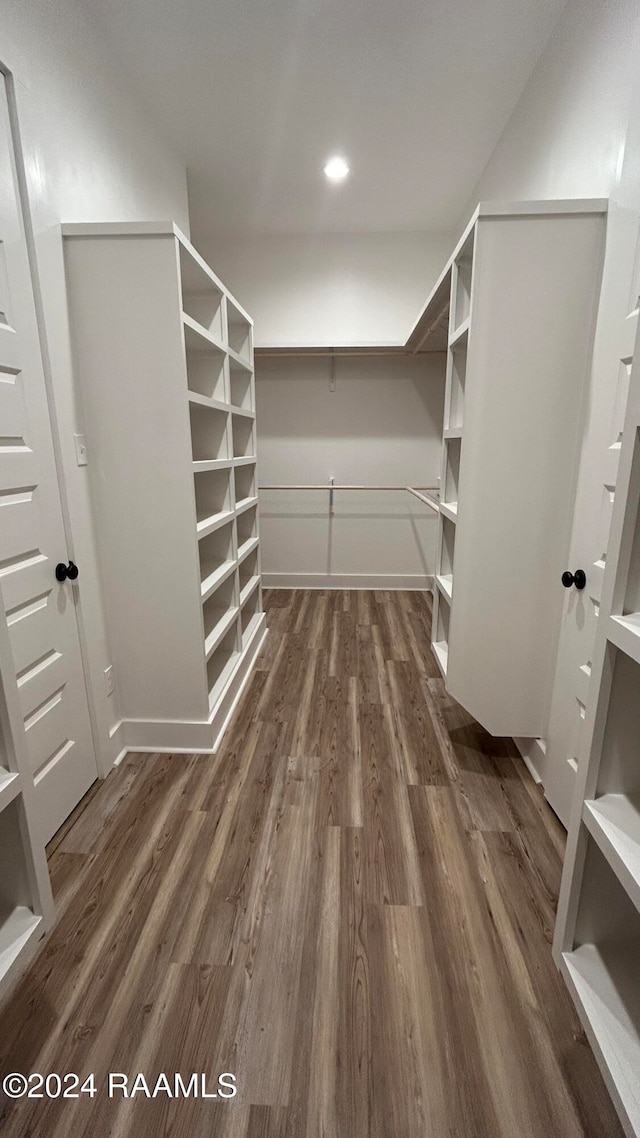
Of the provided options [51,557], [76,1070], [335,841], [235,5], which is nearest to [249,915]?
[335,841]

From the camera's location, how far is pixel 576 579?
1.56 meters

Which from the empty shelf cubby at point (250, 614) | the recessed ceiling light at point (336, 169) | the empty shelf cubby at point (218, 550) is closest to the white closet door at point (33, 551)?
the empty shelf cubby at point (218, 550)

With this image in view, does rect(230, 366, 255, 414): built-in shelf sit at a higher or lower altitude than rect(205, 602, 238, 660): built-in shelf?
higher

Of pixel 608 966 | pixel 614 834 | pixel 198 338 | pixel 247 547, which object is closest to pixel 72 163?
pixel 198 338

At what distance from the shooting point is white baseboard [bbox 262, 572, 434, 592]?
4.42m

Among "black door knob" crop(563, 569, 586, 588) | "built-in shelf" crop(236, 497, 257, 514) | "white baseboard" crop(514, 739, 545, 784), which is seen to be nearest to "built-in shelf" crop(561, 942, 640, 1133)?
"white baseboard" crop(514, 739, 545, 784)

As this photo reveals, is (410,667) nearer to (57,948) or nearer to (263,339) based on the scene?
(57,948)

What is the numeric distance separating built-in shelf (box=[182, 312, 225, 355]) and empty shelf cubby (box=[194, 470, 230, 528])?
624 mm

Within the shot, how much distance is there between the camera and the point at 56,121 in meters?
1.57

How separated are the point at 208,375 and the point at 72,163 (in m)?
0.97

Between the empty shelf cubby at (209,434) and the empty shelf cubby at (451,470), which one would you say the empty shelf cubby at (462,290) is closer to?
the empty shelf cubby at (451,470)

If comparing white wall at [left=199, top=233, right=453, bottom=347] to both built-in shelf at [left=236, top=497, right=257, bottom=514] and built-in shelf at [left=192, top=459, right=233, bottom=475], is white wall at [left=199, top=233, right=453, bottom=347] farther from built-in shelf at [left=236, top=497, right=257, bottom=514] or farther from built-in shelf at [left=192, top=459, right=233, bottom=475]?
built-in shelf at [left=192, top=459, right=233, bottom=475]

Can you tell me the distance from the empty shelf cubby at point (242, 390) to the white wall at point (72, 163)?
1.07m

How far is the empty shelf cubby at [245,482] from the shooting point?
317 cm
